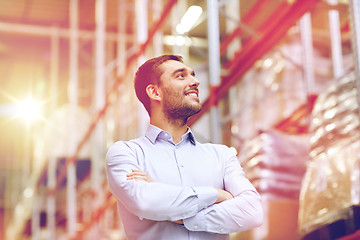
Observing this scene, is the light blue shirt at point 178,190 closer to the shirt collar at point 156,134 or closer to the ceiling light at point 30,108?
the shirt collar at point 156,134

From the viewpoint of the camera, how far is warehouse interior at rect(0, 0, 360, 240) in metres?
3.36

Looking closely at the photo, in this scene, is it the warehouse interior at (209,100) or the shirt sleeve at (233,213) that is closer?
the shirt sleeve at (233,213)

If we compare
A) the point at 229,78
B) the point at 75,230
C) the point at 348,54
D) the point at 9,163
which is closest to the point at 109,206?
the point at 75,230

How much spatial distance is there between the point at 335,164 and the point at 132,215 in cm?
150

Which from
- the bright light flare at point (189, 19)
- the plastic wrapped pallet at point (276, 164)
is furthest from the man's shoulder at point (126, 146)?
the bright light flare at point (189, 19)

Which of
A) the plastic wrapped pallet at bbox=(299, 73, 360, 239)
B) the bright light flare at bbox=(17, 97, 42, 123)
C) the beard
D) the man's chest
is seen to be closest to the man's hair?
the beard

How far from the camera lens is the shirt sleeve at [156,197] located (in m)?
1.88

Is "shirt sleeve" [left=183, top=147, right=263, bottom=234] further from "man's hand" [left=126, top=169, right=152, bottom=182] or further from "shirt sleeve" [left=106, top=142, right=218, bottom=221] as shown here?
"man's hand" [left=126, top=169, right=152, bottom=182]

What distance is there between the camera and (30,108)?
14336 mm

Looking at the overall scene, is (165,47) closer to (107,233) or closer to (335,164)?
(107,233)

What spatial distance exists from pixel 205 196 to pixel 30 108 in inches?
512

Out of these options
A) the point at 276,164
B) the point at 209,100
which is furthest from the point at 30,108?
the point at 276,164

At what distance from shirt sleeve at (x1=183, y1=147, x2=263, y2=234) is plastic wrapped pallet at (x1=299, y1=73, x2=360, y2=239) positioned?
0.98 metres

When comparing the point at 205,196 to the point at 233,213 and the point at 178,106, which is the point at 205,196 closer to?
the point at 233,213
